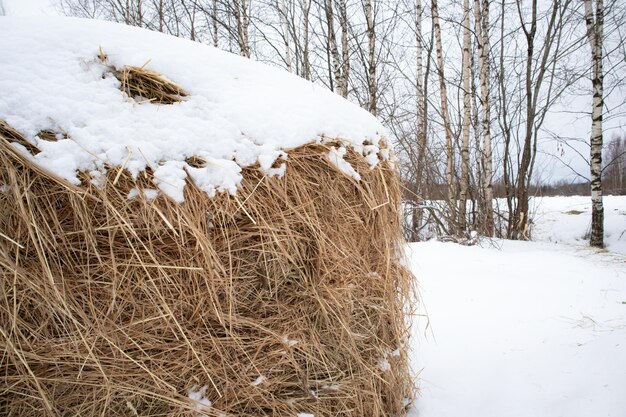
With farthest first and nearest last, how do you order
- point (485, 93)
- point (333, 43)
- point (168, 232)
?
point (333, 43) → point (485, 93) → point (168, 232)

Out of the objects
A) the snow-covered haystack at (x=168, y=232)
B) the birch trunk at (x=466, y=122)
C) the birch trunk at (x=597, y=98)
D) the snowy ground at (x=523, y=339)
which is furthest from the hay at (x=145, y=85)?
the birch trunk at (x=597, y=98)

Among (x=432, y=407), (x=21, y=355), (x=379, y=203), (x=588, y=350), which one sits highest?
(x=379, y=203)

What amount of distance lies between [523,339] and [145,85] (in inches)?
90.3

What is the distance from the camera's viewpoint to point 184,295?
769mm

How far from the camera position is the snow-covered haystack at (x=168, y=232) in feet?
2.19

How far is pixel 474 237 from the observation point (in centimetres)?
450

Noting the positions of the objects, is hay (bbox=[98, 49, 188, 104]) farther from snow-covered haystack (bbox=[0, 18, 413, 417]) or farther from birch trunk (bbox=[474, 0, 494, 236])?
birch trunk (bbox=[474, 0, 494, 236])

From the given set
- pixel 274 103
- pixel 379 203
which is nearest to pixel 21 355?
pixel 274 103

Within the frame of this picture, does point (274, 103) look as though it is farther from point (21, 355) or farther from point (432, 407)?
point (432, 407)

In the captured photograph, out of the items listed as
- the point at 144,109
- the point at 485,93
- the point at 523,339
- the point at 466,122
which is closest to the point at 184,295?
the point at 144,109

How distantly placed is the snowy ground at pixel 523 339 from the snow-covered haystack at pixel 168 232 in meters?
0.63

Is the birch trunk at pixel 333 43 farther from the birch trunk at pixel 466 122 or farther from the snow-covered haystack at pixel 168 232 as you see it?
the snow-covered haystack at pixel 168 232

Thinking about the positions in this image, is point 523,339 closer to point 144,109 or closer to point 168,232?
point 168,232

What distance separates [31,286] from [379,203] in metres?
1.01
